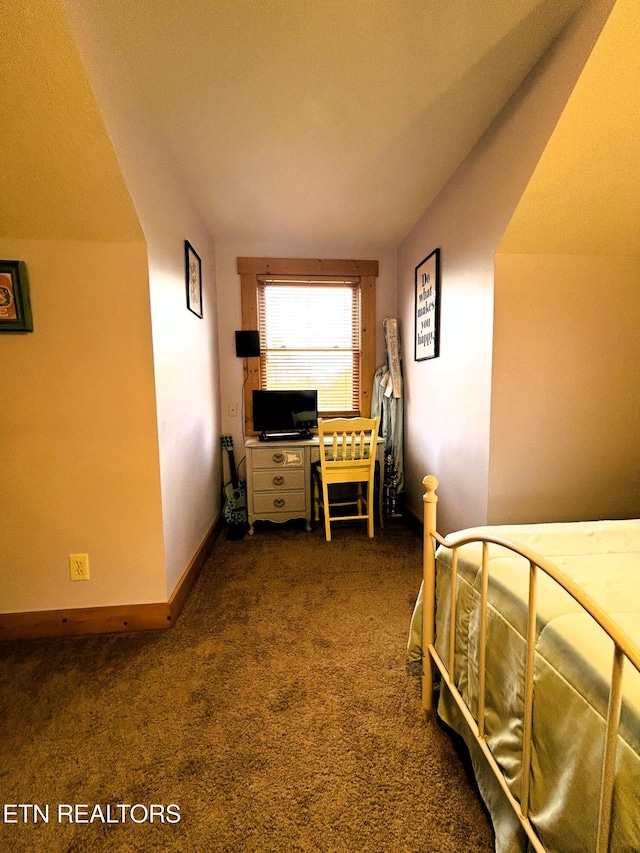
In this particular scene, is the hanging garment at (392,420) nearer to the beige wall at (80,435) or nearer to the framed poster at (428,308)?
the framed poster at (428,308)

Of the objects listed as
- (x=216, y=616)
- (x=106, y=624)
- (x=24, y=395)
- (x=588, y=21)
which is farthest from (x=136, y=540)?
(x=588, y=21)

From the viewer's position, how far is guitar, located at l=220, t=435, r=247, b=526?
280 cm

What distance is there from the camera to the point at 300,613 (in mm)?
1814

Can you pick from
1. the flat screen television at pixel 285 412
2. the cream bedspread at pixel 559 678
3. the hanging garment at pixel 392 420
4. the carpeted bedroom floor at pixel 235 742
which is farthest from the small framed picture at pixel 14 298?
the hanging garment at pixel 392 420

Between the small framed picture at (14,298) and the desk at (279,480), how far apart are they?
1.56 meters

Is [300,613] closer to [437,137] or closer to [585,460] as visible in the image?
[585,460]

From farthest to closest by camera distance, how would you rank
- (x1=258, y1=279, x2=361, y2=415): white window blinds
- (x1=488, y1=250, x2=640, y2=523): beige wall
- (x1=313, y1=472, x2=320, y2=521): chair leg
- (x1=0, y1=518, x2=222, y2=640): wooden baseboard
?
(x1=258, y1=279, x2=361, y2=415): white window blinds
(x1=313, y1=472, x2=320, y2=521): chair leg
(x1=488, y1=250, x2=640, y2=523): beige wall
(x1=0, y1=518, x2=222, y2=640): wooden baseboard

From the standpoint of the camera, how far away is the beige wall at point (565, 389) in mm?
1763

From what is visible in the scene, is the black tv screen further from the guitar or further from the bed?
the bed

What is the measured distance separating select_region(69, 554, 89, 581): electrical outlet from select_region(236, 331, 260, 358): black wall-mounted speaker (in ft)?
6.50

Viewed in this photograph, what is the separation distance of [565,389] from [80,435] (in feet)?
7.84

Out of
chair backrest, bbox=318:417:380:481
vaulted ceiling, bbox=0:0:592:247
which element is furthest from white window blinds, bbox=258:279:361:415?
vaulted ceiling, bbox=0:0:592:247

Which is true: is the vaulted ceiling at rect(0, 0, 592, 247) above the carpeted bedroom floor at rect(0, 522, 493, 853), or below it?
above

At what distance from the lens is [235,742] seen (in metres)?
1.14
